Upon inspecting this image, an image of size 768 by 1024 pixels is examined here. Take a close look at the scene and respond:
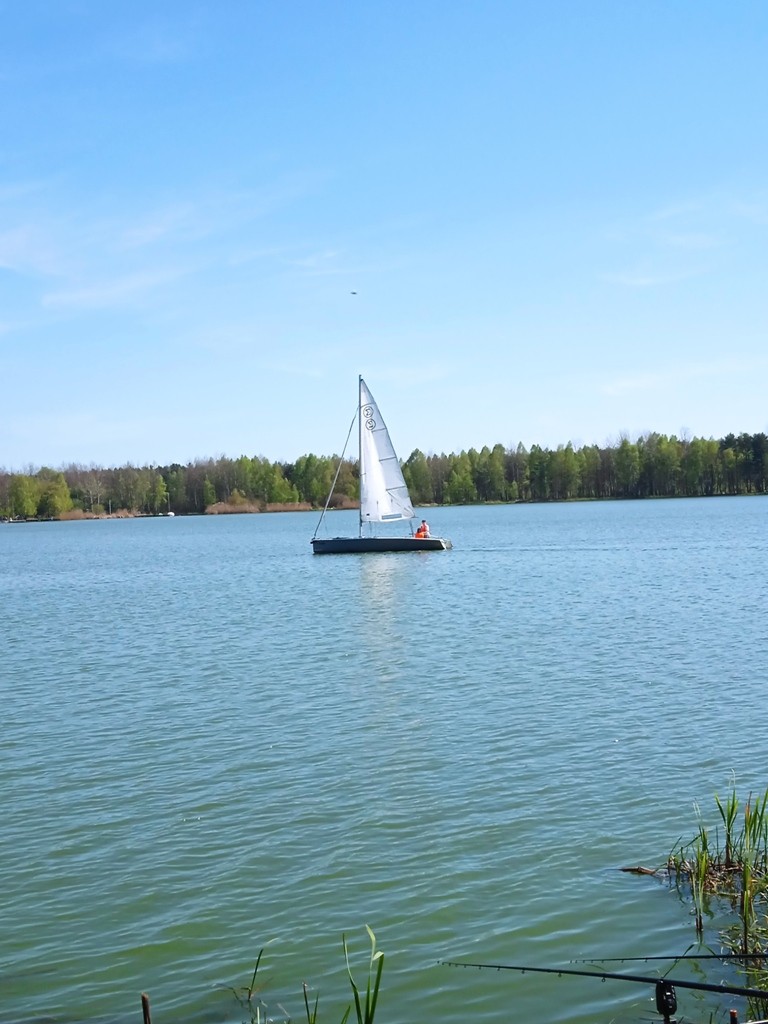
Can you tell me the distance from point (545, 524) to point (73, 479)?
119 m

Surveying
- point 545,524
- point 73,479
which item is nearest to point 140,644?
point 545,524

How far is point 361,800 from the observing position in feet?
41.1

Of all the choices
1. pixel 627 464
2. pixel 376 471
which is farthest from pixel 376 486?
pixel 627 464

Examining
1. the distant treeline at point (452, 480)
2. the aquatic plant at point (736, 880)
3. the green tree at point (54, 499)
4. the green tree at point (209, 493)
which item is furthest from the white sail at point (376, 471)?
the green tree at point (54, 499)

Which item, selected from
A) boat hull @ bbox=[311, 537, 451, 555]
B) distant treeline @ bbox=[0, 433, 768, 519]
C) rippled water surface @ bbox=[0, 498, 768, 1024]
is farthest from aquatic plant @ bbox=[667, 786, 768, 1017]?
distant treeline @ bbox=[0, 433, 768, 519]

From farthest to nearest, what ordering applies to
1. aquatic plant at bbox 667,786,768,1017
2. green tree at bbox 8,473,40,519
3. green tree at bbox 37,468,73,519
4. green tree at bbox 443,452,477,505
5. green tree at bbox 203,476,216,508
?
green tree at bbox 203,476,216,508, green tree at bbox 37,468,73,519, green tree at bbox 8,473,40,519, green tree at bbox 443,452,477,505, aquatic plant at bbox 667,786,768,1017

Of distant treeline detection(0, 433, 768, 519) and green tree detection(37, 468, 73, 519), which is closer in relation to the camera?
distant treeline detection(0, 433, 768, 519)

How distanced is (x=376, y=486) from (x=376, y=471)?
2.59 ft

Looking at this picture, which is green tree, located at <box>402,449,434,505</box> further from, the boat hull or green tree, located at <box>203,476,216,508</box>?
the boat hull

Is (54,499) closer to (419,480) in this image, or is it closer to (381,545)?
(419,480)

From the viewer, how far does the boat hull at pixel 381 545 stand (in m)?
53.3

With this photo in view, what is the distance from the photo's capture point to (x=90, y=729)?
16641 mm

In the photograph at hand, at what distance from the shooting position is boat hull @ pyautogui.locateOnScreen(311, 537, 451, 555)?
53281mm

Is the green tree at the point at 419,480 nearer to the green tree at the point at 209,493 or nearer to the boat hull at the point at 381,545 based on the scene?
the green tree at the point at 209,493
